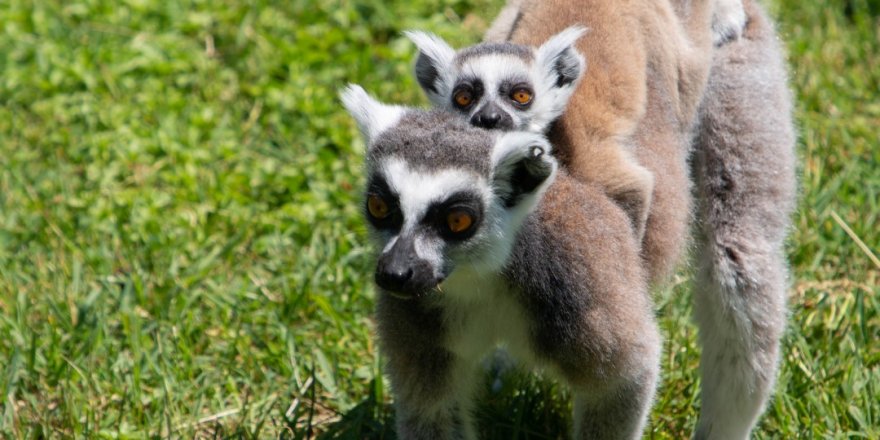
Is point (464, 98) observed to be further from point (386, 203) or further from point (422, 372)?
point (422, 372)

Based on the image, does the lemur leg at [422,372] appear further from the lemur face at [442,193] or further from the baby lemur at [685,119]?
the baby lemur at [685,119]

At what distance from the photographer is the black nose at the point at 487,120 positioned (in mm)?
4598

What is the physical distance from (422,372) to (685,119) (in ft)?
5.88

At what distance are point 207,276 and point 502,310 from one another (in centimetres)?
268

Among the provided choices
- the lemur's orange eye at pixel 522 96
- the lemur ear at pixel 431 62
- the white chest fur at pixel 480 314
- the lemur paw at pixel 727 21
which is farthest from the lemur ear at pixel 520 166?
the lemur paw at pixel 727 21

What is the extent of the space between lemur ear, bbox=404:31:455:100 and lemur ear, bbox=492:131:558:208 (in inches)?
41.1

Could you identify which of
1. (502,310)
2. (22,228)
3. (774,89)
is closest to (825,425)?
(774,89)

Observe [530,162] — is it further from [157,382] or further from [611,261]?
[157,382]

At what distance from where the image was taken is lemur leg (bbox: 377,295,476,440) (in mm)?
4387

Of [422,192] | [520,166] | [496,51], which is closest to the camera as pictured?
[422,192]

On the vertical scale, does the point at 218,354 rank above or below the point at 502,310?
below

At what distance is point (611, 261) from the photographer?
4387mm

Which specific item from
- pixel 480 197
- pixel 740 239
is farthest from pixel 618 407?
pixel 740 239

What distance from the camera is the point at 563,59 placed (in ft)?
15.7
